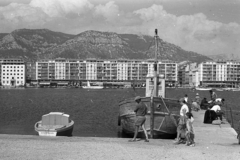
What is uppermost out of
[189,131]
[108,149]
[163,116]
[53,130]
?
[189,131]

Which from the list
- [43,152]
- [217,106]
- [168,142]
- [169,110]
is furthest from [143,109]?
[217,106]

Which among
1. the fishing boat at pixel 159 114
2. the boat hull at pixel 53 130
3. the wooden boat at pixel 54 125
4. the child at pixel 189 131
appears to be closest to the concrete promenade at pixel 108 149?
the child at pixel 189 131

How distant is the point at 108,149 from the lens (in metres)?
14.3

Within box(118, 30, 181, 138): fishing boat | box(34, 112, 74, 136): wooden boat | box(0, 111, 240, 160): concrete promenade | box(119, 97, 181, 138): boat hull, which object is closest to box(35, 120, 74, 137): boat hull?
box(34, 112, 74, 136): wooden boat

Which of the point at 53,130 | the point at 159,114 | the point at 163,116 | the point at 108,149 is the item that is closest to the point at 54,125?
the point at 53,130

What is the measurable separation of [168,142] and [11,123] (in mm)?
25591

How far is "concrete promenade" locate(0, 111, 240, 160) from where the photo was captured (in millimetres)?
13016

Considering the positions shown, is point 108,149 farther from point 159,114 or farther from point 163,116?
point 163,116

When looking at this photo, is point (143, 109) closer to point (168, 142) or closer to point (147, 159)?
point (168, 142)

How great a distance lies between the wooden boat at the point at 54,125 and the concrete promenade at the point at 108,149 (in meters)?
7.36

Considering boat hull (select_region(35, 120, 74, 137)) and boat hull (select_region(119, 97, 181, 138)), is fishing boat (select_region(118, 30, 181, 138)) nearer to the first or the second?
boat hull (select_region(119, 97, 181, 138))

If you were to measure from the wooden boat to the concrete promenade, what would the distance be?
736 centimetres

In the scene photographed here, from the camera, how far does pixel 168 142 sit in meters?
16.4

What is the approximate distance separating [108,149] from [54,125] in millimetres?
12970
